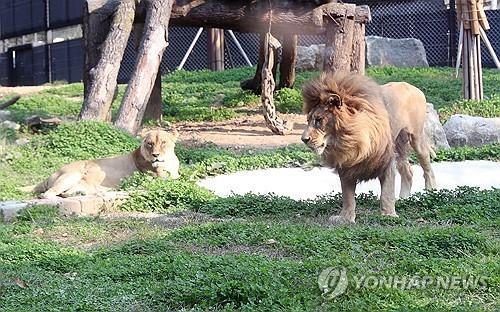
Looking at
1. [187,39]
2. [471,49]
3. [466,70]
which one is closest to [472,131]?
[466,70]

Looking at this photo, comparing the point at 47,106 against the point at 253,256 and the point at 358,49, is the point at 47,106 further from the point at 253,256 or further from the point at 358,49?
the point at 253,256

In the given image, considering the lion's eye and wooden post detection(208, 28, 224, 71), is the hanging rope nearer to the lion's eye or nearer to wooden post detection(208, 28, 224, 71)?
the lion's eye

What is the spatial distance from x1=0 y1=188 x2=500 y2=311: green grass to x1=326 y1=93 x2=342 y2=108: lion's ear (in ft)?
3.17

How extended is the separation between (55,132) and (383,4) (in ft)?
41.6

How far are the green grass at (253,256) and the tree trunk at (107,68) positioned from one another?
3797 mm

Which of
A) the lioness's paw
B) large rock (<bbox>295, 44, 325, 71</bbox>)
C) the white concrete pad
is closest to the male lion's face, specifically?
the white concrete pad

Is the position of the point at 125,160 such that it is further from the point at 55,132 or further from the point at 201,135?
the point at 201,135

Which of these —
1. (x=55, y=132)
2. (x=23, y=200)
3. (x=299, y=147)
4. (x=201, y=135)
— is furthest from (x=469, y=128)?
(x=23, y=200)

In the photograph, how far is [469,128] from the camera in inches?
526

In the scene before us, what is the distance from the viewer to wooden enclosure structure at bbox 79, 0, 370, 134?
11.9 metres

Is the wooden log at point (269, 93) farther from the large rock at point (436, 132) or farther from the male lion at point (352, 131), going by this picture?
the male lion at point (352, 131)

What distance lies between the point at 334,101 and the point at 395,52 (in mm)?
13716

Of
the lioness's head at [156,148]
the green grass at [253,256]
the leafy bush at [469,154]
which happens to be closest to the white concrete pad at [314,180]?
the leafy bush at [469,154]

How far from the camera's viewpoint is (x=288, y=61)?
16312mm
